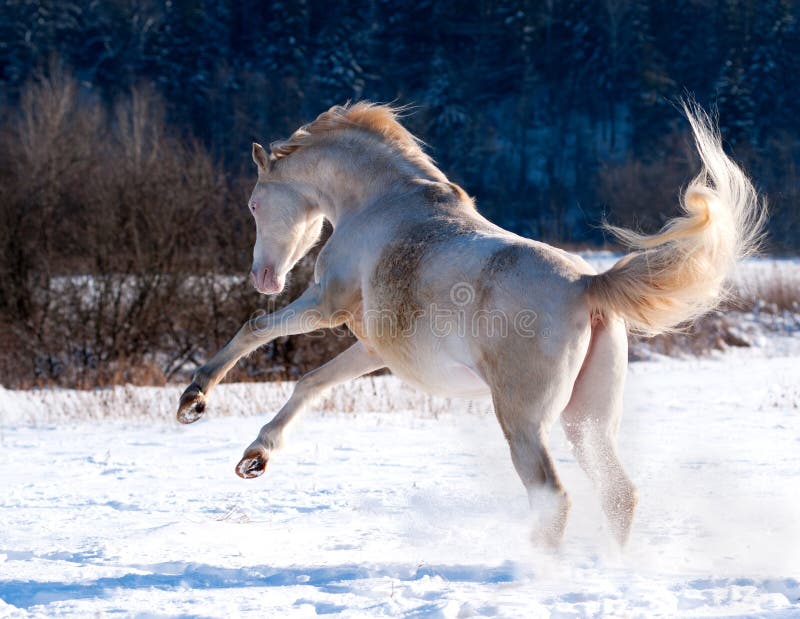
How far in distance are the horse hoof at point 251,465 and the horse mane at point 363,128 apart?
1959mm

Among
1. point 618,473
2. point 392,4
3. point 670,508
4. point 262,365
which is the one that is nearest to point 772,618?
point 618,473

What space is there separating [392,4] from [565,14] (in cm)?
1022

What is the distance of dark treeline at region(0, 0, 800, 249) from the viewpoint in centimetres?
4938

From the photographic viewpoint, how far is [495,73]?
58.8 meters

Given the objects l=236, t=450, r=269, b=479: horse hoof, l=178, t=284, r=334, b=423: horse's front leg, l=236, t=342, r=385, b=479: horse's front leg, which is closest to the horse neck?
l=178, t=284, r=334, b=423: horse's front leg

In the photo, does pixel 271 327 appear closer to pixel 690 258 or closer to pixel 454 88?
pixel 690 258

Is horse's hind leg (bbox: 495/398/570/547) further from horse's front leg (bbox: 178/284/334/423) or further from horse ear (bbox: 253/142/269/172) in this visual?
horse ear (bbox: 253/142/269/172)

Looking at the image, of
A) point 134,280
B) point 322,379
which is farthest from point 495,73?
point 322,379

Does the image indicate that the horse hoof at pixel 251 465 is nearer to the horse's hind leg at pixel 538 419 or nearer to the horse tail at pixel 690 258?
the horse's hind leg at pixel 538 419

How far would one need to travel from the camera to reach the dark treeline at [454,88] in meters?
33.5

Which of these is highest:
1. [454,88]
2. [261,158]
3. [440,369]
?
[454,88]

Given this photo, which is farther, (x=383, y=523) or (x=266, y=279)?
(x=266, y=279)

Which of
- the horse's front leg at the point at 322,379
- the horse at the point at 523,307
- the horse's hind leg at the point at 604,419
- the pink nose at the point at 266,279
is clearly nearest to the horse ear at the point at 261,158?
the pink nose at the point at 266,279

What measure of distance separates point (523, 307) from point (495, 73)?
56.1 metres
